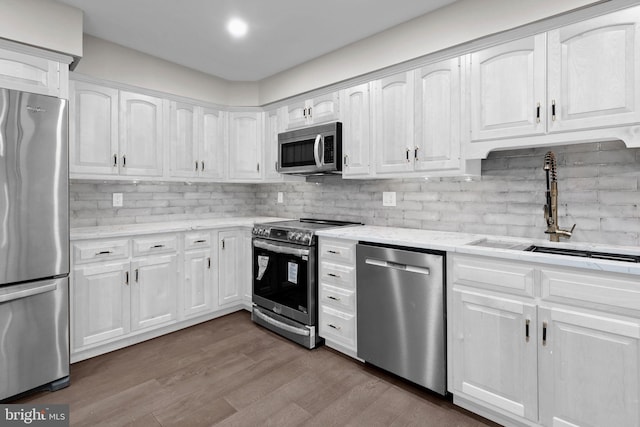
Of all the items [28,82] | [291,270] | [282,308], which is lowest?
[282,308]

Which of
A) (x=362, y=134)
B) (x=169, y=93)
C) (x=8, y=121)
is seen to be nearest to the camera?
(x=8, y=121)

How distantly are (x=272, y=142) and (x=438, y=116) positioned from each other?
6.39ft

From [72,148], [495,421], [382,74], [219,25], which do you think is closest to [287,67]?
[219,25]

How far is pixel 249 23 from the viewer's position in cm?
265

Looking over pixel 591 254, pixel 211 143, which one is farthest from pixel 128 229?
pixel 591 254

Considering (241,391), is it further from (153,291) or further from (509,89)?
(509,89)

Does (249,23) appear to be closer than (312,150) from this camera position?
Yes

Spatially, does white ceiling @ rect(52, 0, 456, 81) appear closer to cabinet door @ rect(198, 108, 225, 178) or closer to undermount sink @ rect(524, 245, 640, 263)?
cabinet door @ rect(198, 108, 225, 178)

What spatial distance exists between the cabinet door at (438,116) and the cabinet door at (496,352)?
964mm

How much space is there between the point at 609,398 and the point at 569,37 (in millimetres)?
1873

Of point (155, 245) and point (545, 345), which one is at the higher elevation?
point (155, 245)

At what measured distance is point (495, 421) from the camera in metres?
1.94

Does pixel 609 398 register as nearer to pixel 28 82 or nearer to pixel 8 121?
pixel 8 121

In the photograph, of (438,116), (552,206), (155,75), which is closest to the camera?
(552,206)
